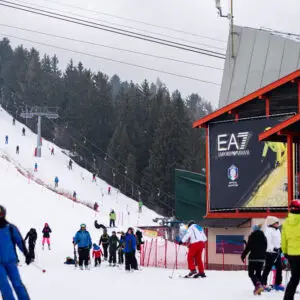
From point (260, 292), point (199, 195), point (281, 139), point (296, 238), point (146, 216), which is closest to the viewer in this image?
point (296, 238)

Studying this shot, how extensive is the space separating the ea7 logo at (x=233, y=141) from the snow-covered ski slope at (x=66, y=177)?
93.7 ft

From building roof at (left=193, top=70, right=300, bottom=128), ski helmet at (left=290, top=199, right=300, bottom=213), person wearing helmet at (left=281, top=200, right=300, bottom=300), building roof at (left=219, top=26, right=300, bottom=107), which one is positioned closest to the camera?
person wearing helmet at (left=281, top=200, right=300, bottom=300)

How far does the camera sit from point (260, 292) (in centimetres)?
1288

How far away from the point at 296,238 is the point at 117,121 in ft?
354

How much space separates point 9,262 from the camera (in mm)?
9828

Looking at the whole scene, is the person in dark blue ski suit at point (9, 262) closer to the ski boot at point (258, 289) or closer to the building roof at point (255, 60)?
the ski boot at point (258, 289)

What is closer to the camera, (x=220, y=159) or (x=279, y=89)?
(x=279, y=89)

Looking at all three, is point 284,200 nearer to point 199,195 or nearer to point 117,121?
point 199,195

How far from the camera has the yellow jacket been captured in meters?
9.96

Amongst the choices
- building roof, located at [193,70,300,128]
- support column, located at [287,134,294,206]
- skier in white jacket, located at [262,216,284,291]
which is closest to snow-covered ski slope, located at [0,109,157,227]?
building roof, located at [193,70,300,128]

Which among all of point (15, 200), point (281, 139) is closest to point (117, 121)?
point (15, 200)

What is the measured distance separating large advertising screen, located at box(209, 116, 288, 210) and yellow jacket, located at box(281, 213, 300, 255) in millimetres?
17881

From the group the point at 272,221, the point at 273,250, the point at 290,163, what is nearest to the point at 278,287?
the point at 273,250

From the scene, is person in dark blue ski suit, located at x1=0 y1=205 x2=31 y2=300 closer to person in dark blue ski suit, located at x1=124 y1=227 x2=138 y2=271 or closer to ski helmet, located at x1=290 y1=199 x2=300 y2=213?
ski helmet, located at x1=290 y1=199 x2=300 y2=213
